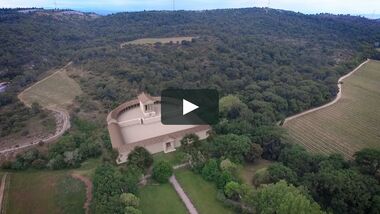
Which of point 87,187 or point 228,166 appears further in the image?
point 87,187

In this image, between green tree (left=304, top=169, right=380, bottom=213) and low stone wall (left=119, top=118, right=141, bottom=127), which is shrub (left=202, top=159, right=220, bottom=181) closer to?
green tree (left=304, top=169, right=380, bottom=213)

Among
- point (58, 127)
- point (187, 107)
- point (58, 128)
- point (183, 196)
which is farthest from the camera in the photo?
point (58, 127)

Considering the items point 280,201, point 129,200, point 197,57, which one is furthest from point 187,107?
point 197,57

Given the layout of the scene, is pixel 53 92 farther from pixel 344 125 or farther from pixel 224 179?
pixel 344 125

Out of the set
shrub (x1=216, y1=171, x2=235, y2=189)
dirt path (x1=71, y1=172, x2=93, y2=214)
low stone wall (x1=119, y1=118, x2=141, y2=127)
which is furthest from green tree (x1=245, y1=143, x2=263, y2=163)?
dirt path (x1=71, y1=172, x2=93, y2=214)

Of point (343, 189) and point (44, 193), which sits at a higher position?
point (343, 189)

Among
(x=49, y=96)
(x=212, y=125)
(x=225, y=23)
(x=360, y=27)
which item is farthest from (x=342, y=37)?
(x=49, y=96)

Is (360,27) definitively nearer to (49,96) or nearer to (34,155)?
(49,96)
